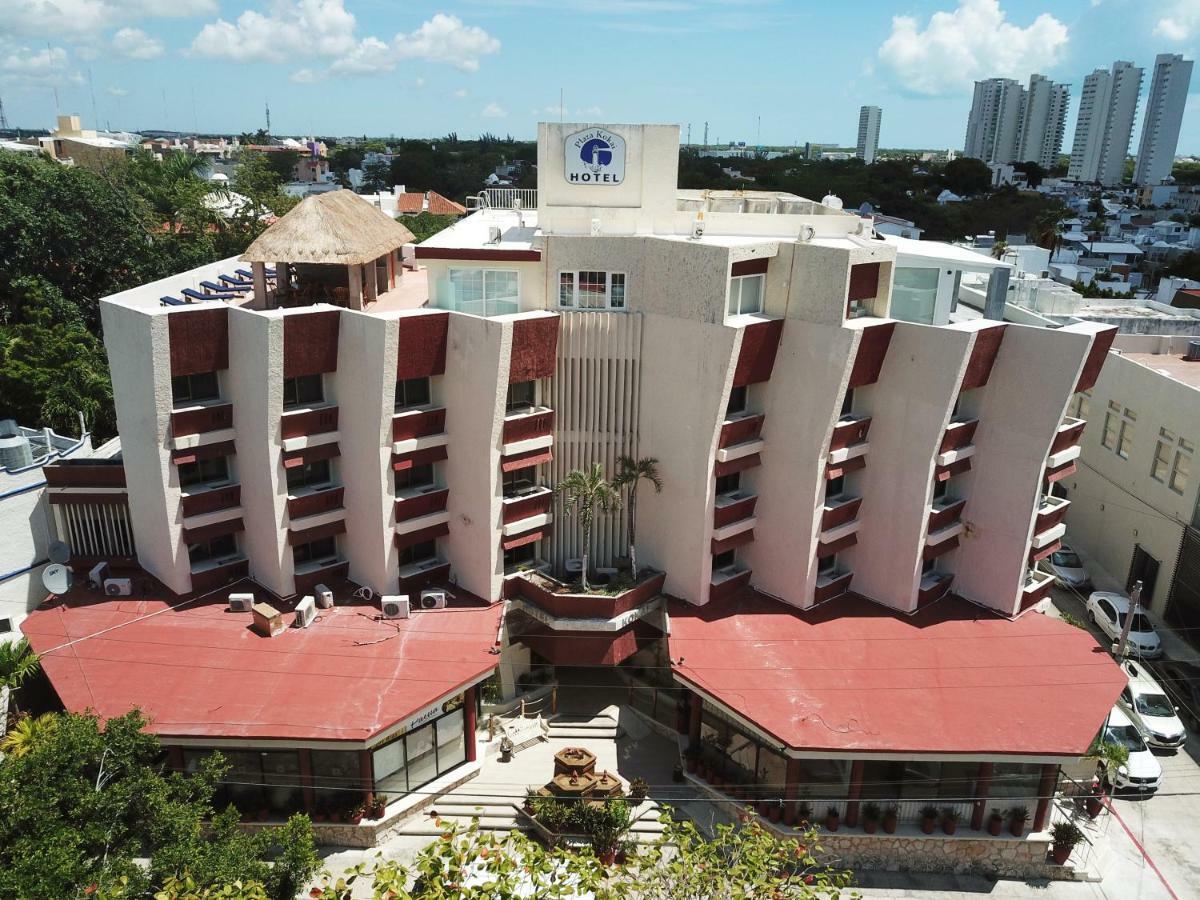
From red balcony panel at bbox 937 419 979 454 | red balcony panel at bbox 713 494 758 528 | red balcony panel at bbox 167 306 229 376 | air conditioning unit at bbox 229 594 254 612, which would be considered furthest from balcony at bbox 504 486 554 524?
red balcony panel at bbox 937 419 979 454

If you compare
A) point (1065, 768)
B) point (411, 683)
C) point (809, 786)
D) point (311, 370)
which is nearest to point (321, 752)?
point (411, 683)

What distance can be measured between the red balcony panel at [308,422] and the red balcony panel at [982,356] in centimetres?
2273

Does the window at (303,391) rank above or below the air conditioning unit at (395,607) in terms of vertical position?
above

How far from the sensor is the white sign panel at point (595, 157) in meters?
34.8

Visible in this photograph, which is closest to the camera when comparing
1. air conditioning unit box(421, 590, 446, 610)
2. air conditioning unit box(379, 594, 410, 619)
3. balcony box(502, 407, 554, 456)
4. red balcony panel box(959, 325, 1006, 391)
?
red balcony panel box(959, 325, 1006, 391)

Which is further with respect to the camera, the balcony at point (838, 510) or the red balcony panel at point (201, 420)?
the balcony at point (838, 510)

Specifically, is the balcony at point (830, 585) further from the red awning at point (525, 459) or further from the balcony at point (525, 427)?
the balcony at point (525, 427)

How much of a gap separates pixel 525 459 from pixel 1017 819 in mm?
20615

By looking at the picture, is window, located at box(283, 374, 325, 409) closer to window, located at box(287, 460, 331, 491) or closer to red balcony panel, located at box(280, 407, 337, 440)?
red balcony panel, located at box(280, 407, 337, 440)

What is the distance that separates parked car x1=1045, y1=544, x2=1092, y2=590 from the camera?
44562mm

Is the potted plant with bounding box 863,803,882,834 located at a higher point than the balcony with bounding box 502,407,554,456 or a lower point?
lower

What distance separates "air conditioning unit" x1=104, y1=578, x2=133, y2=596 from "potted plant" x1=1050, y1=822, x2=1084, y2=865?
110 ft

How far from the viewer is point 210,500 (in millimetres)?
31766

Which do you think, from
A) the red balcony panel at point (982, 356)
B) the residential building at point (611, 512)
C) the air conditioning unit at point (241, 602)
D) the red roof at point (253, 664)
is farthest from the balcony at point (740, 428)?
the air conditioning unit at point (241, 602)
